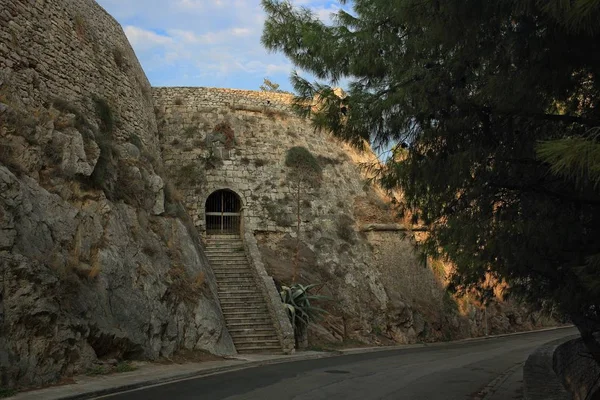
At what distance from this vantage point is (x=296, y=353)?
16.6 meters

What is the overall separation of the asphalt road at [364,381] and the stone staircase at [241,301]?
230cm

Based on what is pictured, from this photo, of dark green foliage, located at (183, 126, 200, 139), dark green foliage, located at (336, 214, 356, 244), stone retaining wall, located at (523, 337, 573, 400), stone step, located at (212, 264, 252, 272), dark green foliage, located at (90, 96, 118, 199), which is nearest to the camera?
stone retaining wall, located at (523, 337, 573, 400)

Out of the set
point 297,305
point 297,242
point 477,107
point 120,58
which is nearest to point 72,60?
point 120,58

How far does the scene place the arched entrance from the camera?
81.5 feet

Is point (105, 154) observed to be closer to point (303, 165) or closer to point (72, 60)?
point (72, 60)

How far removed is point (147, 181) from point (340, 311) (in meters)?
9.38

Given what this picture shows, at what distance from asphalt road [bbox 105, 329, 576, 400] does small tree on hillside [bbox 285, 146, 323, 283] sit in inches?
438

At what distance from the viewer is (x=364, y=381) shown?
11.2m

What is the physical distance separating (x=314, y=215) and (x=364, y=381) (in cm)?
1445

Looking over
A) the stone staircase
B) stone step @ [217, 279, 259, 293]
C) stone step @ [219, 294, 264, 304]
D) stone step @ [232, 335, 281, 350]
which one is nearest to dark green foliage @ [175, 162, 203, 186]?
the stone staircase

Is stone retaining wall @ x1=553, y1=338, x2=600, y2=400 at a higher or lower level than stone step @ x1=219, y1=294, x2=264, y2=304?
lower

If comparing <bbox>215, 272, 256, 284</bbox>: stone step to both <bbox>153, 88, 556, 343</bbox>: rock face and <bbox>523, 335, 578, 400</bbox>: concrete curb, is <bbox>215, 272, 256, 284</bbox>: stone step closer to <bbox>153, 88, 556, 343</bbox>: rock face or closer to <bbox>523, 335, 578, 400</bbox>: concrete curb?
<bbox>153, 88, 556, 343</bbox>: rock face

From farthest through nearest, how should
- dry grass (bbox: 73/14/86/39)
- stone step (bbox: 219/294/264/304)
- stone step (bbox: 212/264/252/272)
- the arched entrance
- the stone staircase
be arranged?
the arched entrance, stone step (bbox: 212/264/252/272), stone step (bbox: 219/294/264/304), dry grass (bbox: 73/14/86/39), the stone staircase

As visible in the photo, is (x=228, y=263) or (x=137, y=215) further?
(x=228, y=263)
